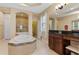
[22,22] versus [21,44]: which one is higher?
[22,22]

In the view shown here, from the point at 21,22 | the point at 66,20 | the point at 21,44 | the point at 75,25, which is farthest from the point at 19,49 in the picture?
the point at 75,25

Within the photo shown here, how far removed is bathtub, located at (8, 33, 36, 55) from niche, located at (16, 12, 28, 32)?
23 cm

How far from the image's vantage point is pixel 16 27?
153 inches

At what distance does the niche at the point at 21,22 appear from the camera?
380cm

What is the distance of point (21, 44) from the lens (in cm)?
358

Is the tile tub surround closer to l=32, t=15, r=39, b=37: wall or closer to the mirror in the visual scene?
l=32, t=15, r=39, b=37: wall

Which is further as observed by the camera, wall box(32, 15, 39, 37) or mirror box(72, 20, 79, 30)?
wall box(32, 15, 39, 37)

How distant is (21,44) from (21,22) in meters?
0.81

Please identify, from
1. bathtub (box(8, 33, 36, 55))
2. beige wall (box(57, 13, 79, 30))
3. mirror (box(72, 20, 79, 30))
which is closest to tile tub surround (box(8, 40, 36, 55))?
bathtub (box(8, 33, 36, 55))

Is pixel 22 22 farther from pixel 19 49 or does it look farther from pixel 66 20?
pixel 66 20

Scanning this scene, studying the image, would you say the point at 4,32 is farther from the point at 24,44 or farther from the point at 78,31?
the point at 78,31

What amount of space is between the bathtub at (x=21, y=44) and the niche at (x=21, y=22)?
0.75ft

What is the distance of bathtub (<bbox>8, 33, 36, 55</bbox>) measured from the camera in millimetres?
3441

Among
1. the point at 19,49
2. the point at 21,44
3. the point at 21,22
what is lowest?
the point at 19,49
